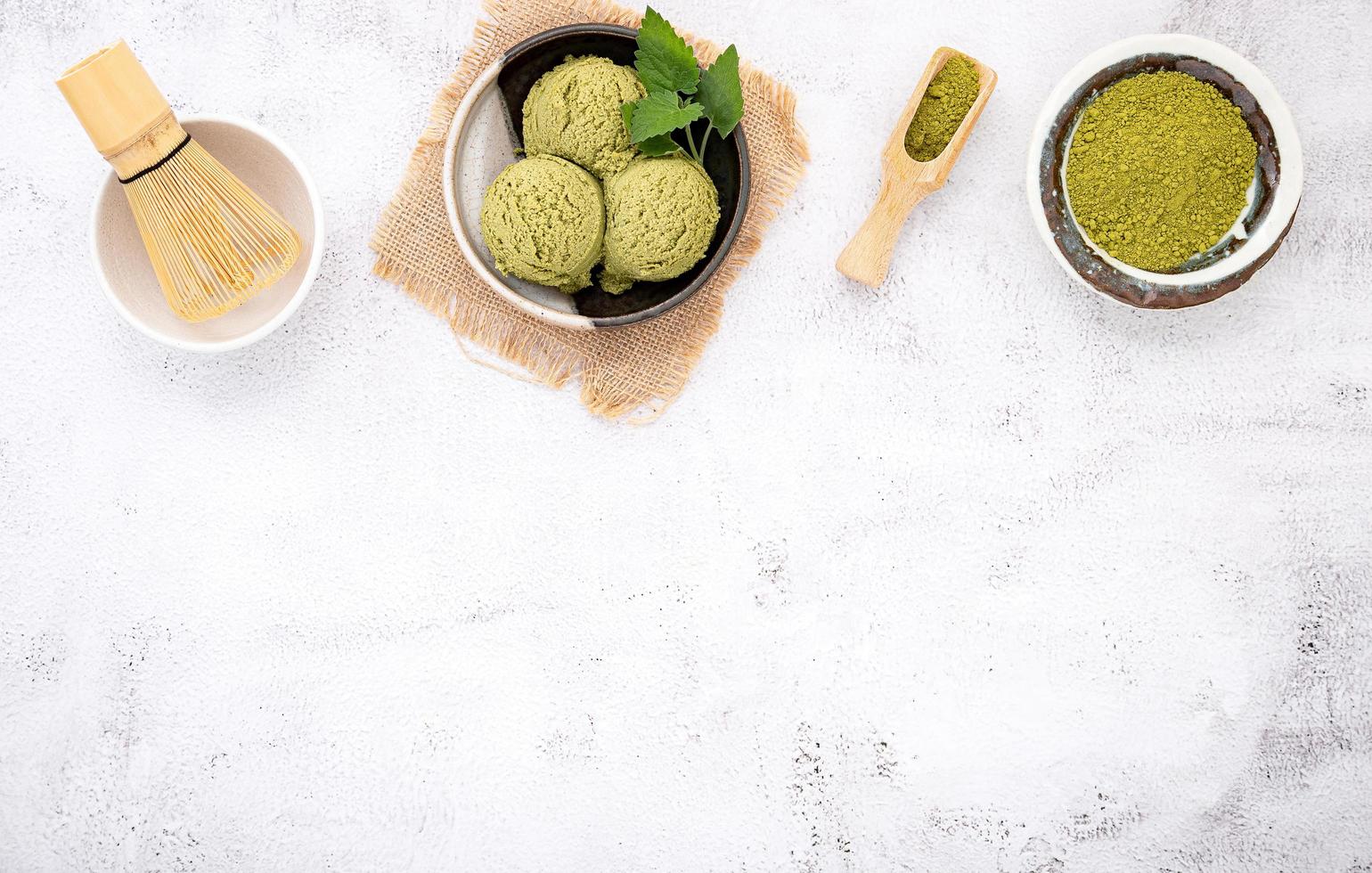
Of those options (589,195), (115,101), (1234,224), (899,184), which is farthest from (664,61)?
(1234,224)

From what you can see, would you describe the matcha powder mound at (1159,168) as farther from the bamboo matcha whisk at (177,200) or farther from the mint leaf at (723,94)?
the bamboo matcha whisk at (177,200)

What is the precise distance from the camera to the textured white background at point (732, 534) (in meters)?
Result: 1.16

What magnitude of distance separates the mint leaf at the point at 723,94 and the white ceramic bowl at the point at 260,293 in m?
0.50

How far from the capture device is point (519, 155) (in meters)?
1.08

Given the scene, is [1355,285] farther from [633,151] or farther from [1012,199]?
[633,151]

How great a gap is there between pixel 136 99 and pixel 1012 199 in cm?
109

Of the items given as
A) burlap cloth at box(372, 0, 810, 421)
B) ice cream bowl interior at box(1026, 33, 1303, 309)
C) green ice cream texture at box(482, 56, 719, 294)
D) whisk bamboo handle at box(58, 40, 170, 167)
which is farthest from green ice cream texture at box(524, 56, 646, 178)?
ice cream bowl interior at box(1026, 33, 1303, 309)

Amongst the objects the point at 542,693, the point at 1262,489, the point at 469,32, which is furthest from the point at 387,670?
the point at 1262,489

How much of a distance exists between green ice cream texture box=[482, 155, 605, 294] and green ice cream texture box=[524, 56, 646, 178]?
0.02m

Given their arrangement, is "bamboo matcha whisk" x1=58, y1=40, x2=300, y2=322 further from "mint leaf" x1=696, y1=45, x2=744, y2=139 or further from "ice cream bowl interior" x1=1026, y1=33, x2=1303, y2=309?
"ice cream bowl interior" x1=1026, y1=33, x2=1303, y2=309

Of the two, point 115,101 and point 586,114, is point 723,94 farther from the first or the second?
point 115,101

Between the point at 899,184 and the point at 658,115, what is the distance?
34 centimetres

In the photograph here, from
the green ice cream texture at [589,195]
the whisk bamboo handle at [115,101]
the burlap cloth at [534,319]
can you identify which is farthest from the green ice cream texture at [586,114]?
the whisk bamboo handle at [115,101]

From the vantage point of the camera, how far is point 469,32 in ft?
3.82
